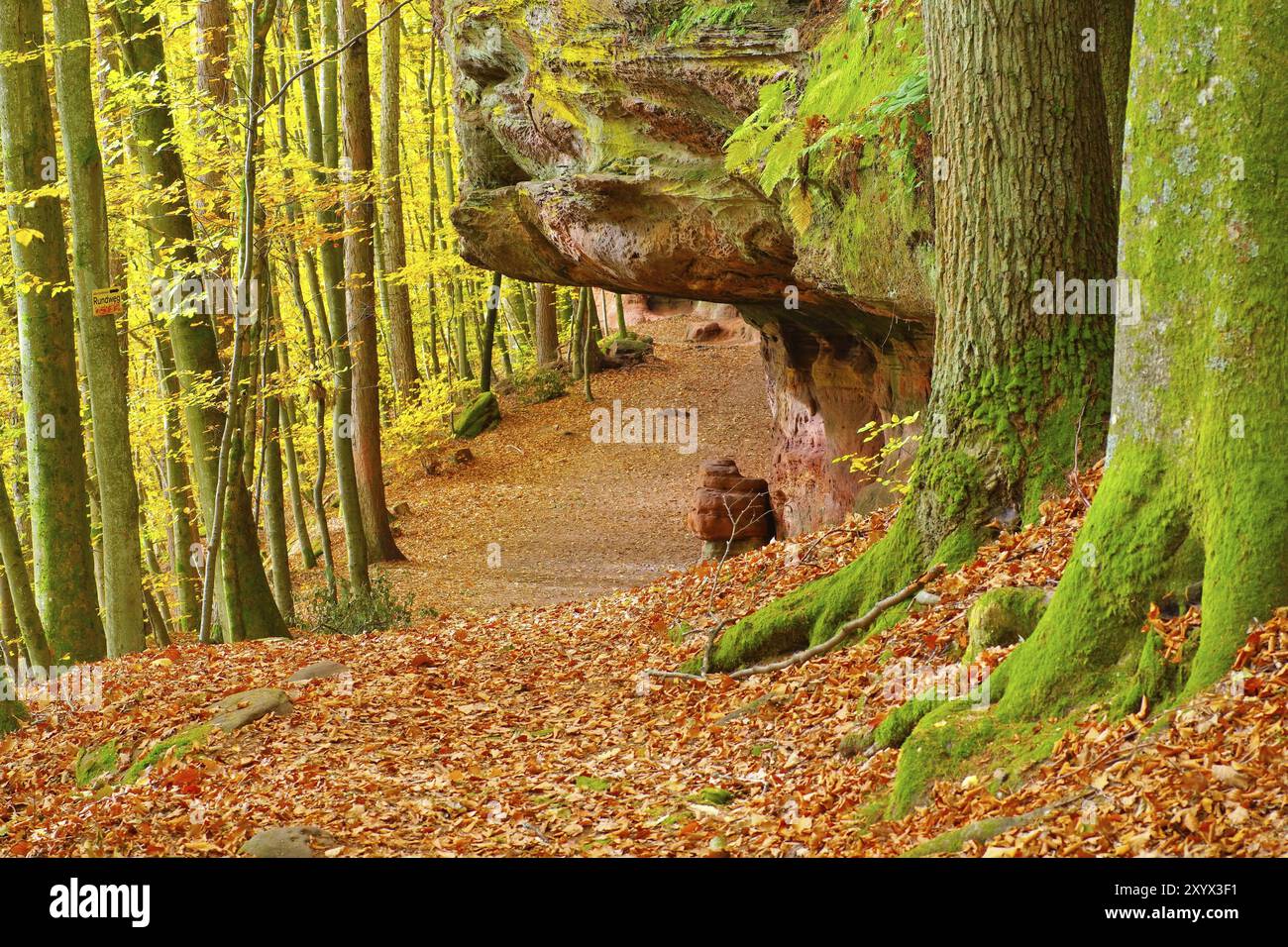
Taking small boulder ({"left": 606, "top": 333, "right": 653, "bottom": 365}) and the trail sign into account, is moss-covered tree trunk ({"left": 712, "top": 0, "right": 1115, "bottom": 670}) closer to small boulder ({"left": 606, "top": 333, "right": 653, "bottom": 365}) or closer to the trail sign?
the trail sign

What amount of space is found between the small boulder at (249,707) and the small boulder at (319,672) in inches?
30.1

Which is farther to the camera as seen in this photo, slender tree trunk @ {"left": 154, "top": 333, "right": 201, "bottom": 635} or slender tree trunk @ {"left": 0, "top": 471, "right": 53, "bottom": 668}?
slender tree trunk @ {"left": 154, "top": 333, "right": 201, "bottom": 635}

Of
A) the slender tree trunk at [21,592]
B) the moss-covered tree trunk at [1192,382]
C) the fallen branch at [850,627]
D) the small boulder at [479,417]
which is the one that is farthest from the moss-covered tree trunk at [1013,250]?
the small boulder at [479,417]

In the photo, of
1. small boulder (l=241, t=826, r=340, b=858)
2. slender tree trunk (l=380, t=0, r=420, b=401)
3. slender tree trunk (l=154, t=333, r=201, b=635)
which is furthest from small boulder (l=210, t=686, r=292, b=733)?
slender tree trunk (l=380, t=0, r=420, b=401)

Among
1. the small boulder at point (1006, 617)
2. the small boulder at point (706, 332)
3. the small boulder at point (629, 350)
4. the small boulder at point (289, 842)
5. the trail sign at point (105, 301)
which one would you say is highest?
the trail sign at point (105, 301)

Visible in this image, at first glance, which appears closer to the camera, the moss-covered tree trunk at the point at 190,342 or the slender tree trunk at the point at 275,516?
the moss-covered tree trunk at the point at 190,342

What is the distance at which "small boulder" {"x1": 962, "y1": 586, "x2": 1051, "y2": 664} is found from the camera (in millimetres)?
5480

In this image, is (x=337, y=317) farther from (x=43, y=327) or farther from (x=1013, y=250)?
(x=1013, y=250)

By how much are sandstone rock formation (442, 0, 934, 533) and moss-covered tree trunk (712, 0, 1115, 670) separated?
214 cm

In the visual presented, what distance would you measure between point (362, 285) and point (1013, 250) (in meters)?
12.0

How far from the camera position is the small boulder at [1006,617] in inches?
216

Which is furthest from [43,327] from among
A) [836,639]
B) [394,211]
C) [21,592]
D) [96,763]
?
[394,211]

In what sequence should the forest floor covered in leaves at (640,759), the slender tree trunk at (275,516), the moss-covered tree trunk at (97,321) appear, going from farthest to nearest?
1. the slender tree trunk at (275,516)
2. the moss-covered tree trunk at (97,321)
3. the forest floor covered in leaves at (640,759)

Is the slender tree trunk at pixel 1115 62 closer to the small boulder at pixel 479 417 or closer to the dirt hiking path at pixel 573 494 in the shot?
the dirt hiking path at pixel 573 494
